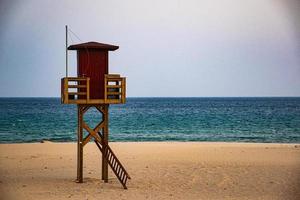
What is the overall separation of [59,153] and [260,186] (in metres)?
12.8

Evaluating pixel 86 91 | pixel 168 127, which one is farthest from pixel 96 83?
pixel 168 127

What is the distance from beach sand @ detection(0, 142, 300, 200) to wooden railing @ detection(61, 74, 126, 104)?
2.84 meters

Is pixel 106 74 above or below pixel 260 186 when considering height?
above

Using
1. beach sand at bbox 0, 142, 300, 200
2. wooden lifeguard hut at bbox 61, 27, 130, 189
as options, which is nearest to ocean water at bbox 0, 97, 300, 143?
beach sand at bbox 0, 142, 300, 200

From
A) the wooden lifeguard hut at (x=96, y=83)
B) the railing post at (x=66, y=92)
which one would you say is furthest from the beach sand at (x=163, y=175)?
the railing post at (x=66, y=92)

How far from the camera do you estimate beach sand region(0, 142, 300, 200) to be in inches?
565

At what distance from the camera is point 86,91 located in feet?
50.0

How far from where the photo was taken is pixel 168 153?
24.8 meters

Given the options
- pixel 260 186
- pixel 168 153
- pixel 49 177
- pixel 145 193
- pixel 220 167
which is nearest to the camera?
pixel 145 193

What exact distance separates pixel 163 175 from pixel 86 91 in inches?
182

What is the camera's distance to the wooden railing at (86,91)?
15.1 meters

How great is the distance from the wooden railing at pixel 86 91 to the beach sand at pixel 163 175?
284 cm

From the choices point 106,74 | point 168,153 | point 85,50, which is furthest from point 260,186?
point 168,153

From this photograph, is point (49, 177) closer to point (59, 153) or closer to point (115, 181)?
point (115, 181)
